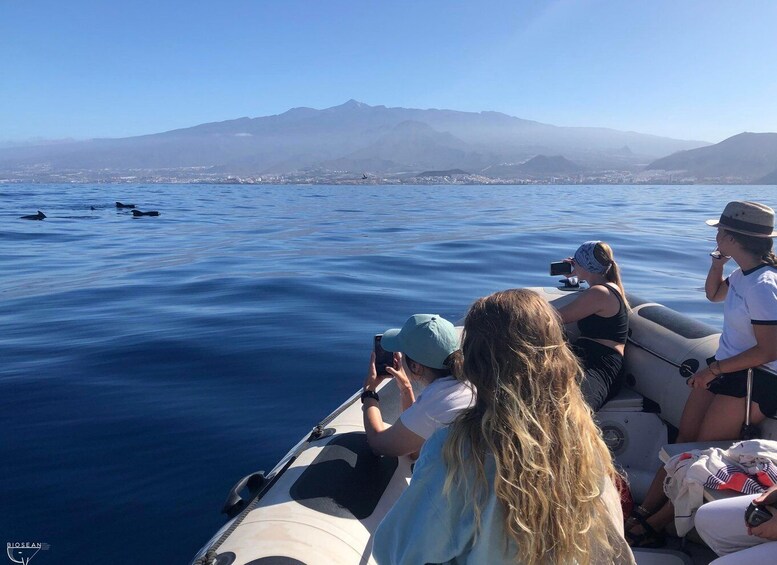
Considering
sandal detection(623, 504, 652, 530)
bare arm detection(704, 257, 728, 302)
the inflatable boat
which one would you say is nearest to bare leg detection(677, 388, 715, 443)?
the inflatable boat

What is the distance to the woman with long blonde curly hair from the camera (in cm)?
142

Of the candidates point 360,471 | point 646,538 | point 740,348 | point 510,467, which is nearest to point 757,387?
point 740,348

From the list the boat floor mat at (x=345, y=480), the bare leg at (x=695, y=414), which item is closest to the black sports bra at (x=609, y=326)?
the bare leg at (x=695, y=414)

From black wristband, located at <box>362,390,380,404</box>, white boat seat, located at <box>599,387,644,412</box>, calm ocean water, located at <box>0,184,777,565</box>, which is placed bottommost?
calm ocean water, located at <box>0,184,777,565</box>

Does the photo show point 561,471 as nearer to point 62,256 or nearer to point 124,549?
point 124,549

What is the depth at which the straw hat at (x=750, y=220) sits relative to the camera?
2.82 metres

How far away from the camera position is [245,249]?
16297 millimetres

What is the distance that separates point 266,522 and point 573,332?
131 inches

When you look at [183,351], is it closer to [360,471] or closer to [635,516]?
[360,471]

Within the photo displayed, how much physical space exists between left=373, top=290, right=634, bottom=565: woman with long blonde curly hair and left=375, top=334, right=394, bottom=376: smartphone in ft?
4.94

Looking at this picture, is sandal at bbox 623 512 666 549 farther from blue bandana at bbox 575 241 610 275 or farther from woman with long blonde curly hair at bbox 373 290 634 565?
blue bandana at bbox 575 241 610 275

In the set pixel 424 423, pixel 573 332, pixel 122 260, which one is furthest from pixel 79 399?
pixel 122 260

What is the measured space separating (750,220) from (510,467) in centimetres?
222

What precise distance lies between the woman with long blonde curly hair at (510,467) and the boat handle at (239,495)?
1.38 metres
